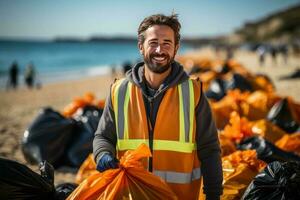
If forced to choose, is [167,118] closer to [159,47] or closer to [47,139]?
[159,47]

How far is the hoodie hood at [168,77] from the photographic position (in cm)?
205

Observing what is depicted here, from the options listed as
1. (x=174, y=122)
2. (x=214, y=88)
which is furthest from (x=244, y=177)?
(x=214, y=88)

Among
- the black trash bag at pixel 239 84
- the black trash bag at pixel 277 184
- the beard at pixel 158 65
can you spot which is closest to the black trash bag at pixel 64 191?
the beard at pixel 158 65

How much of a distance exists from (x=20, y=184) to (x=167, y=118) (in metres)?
0.91

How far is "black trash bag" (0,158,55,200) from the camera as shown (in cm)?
211

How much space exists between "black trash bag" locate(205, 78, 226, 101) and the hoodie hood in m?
4.22

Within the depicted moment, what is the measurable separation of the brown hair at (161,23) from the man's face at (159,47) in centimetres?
2

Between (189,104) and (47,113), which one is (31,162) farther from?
(189,104)

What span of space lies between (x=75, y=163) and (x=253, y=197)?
108 inches

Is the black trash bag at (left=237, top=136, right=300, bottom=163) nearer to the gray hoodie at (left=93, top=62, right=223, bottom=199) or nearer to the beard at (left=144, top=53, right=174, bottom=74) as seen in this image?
the gray hoodie at (left=93, top=62, right=223, bottom=199)

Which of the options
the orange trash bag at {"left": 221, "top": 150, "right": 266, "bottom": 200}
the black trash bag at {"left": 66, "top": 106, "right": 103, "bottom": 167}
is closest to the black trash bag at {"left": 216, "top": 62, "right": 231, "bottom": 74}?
the black trash bag at {"left": 66, "top": 106, "right": 103, "bottom": 167}

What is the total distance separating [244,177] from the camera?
109 inches

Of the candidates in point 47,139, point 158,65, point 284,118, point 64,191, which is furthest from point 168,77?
point 284,118

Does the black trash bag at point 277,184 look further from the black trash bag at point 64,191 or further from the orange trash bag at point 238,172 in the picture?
the black trash bag at point 64,191
